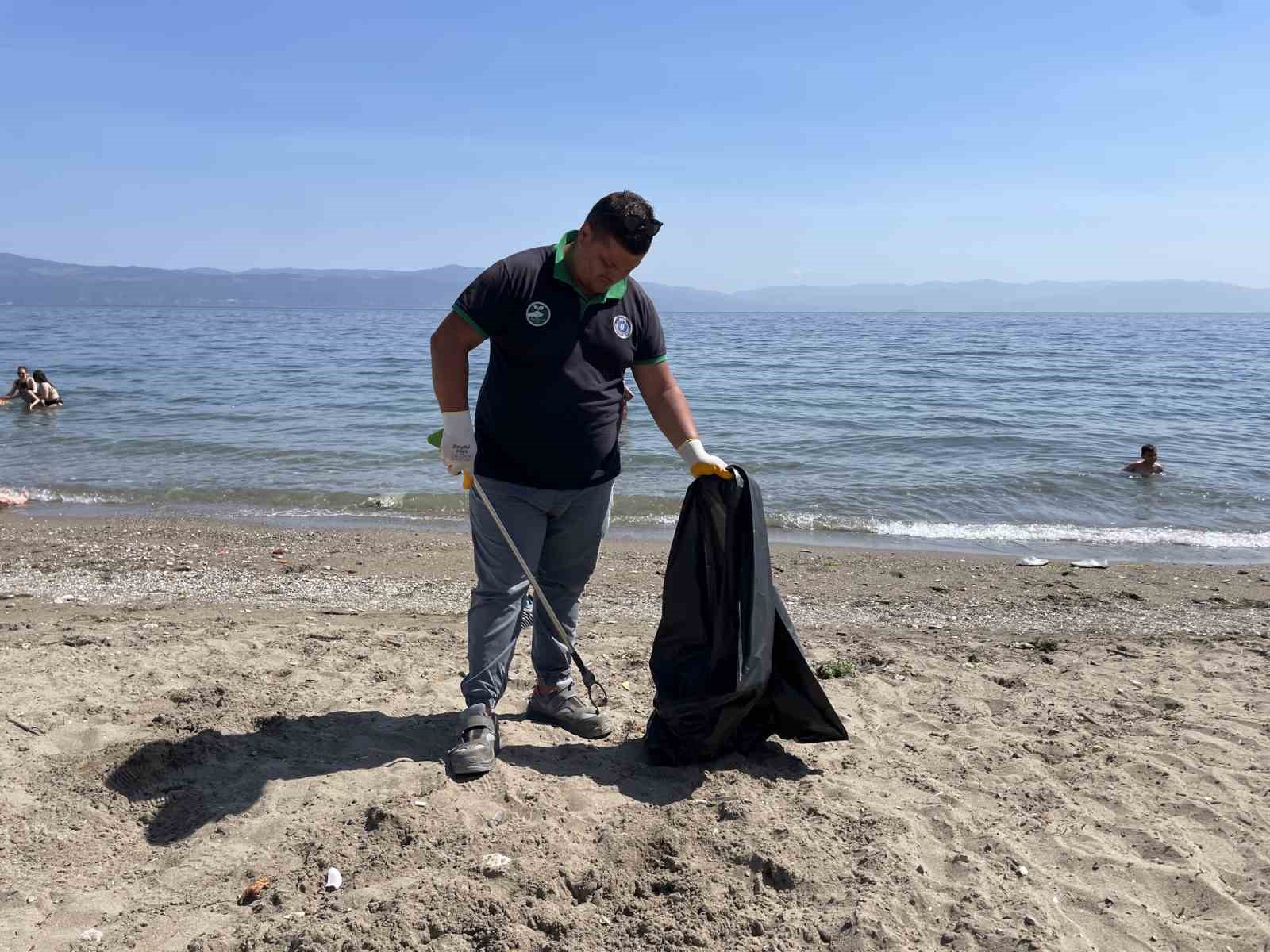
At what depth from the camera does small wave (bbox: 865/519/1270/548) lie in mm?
9102

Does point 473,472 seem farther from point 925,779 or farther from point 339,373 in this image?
point 339,373

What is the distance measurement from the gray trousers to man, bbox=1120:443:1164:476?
1051 cm

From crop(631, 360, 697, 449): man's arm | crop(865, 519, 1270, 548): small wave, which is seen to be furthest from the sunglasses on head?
crop(865, 519, 1270, 548): small wave

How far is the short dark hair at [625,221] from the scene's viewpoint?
3.08 meters

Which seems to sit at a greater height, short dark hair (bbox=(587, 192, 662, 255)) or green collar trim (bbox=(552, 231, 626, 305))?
short dark hair (bbox=(587, 192, 662, 255))

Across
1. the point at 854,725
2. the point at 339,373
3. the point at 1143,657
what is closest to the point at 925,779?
the point at 854,725

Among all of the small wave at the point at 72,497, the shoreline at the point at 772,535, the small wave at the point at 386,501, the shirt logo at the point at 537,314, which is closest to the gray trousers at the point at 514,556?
the shirt logo at the point at 537,314

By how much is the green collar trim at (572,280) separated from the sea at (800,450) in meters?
4.18

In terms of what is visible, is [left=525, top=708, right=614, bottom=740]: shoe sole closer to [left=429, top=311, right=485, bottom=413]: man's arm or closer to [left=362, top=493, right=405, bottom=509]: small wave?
[left=429, top=311, right=485, bottom=413]: man's arm

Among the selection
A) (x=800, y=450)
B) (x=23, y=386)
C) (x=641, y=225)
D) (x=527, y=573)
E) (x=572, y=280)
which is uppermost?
(x=641, y=225)

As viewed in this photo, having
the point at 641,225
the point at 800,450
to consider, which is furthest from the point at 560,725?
the point at 800,450

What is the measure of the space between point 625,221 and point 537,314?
1.40 feet

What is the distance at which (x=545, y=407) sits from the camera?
3.25 metres

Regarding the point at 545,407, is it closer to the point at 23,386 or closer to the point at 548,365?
the point at 548,365
